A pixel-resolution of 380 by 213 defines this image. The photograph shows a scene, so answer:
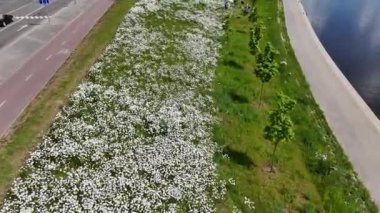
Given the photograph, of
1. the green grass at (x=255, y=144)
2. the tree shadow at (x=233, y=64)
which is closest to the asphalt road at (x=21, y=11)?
the green grass at (x=255, y=144)

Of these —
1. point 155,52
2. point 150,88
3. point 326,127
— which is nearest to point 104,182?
point 150,88

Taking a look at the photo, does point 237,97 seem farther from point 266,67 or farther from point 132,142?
point 132,142

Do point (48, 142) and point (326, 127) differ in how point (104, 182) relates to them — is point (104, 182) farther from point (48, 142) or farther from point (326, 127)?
point (326, 127)

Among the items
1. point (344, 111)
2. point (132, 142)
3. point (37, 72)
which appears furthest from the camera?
point (344, 111)

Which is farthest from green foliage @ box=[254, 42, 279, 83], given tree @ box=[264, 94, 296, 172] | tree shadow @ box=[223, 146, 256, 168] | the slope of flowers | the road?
the road

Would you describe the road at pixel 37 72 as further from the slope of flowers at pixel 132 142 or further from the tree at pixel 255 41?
the tree at pixel 255 41

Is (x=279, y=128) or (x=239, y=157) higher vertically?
(x=279, y=128)

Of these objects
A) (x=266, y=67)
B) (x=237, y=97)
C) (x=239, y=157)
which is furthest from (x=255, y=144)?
(x=266, y=67)
